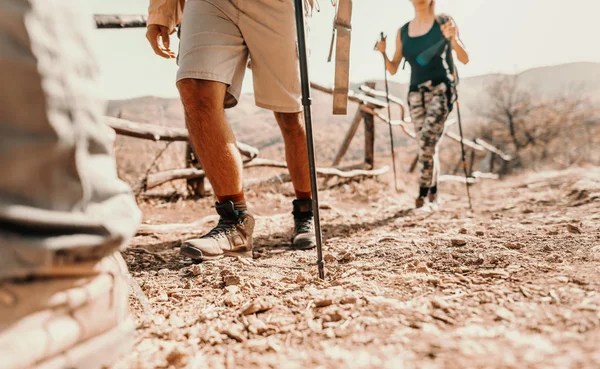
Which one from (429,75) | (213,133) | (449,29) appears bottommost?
(213,133)

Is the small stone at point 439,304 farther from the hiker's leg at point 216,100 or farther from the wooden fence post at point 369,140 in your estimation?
the wooden fence post at point 369,140

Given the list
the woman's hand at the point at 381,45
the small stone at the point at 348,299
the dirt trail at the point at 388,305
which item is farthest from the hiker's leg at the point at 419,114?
the small stone at the point at 348,299

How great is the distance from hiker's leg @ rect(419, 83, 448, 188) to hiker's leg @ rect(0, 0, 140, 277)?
3.19 metres

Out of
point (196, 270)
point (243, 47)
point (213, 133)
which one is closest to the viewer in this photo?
point (196, 270)

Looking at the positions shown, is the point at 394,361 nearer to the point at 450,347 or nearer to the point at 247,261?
the point at 450,347

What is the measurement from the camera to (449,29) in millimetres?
3322

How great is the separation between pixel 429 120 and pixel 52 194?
329 centimetres

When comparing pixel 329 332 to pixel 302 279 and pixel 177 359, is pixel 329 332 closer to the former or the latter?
pixel 177 359

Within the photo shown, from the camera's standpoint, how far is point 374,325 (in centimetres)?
84

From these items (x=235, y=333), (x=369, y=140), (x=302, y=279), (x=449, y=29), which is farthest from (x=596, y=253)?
(x=369, y=140)

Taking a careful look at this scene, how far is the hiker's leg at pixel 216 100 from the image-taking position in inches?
63.9

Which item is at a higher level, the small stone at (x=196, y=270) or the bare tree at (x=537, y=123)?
the bare tree at (x=537, y=123)

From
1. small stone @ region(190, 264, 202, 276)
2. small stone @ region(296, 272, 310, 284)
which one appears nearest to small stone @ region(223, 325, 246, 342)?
small stone @ region(296, 272, 310, 284)

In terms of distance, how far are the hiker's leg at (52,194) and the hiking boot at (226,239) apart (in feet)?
2.76
